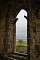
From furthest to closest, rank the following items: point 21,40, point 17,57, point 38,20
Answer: point 21,40
point 17,57
point 38,20

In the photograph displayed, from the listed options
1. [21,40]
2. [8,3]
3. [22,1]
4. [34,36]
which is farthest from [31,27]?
[21,40]

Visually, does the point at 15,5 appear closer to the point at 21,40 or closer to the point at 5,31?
the point at 5,31

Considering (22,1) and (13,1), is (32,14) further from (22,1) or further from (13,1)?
(13,1)

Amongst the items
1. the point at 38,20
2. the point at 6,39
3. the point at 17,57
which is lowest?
the point at 17,57

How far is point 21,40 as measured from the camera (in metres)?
12.4

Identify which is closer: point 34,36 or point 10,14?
point 34,36

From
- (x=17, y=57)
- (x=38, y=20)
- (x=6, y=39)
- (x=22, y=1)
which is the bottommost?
(x=17, y=57)

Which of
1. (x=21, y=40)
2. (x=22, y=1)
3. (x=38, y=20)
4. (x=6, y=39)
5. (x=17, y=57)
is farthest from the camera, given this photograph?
(x=21, y=40)

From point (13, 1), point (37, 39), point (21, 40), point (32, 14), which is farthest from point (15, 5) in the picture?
point (21, 40)

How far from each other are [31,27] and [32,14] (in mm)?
355

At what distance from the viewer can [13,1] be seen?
6918mm

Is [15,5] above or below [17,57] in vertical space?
above

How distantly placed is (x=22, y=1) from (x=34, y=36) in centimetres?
120

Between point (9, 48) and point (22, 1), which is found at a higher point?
point (22, 1)
